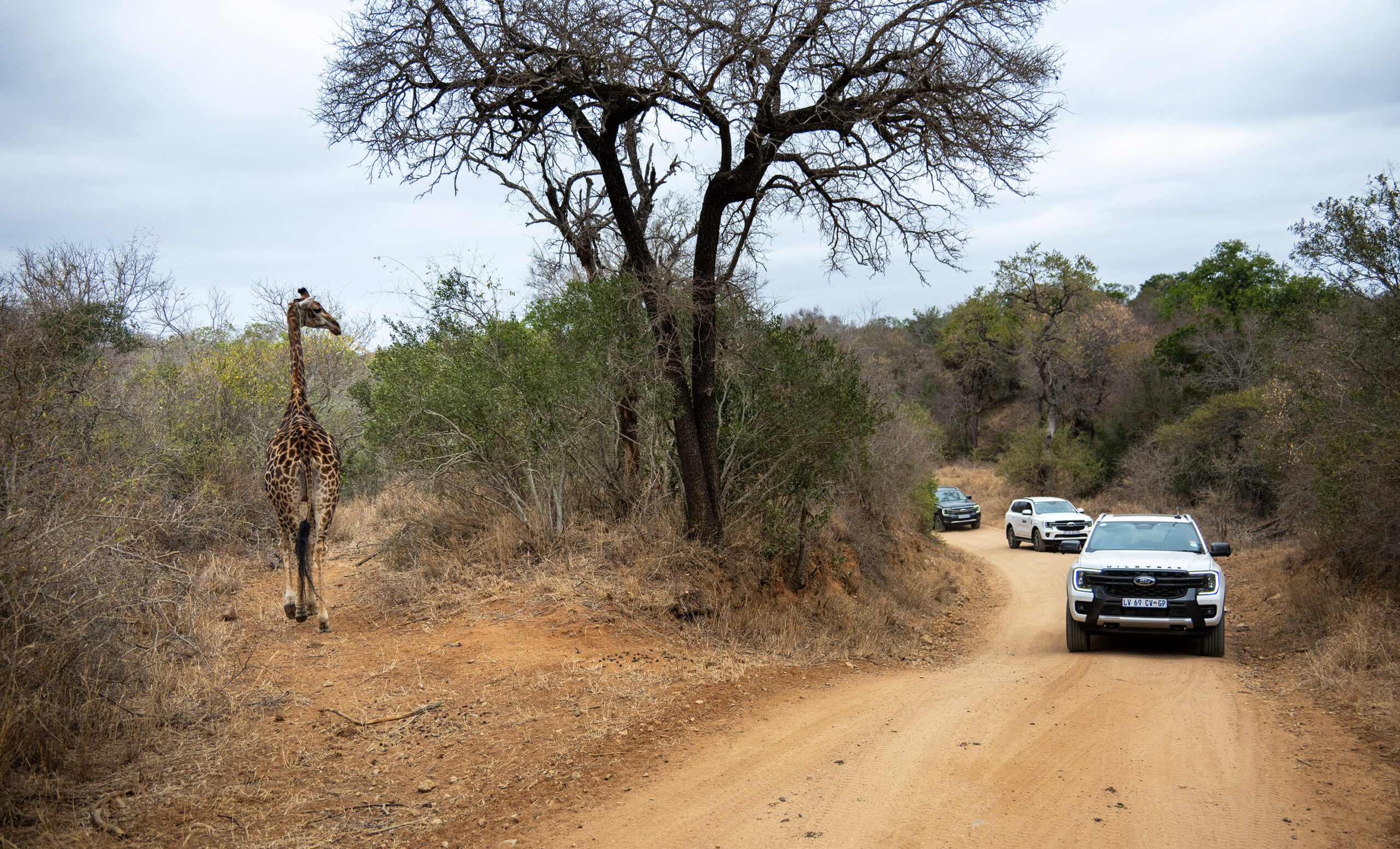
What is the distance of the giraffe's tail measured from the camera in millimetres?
8898

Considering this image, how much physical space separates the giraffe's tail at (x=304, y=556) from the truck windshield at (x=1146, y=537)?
9338mm

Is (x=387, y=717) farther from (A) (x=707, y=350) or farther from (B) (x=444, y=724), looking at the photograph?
(A) (x=707, y=350)

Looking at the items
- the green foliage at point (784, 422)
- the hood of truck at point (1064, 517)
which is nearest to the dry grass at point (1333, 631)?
the green foliage at point (784, 422)

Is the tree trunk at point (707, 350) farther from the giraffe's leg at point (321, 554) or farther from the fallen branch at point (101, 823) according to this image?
the fallen branch at point (101, 823)

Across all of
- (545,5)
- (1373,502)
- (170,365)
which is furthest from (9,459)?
(1373,502)

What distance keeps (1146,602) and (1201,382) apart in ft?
80.5

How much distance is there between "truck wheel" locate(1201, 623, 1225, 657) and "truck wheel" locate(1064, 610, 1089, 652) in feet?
4.26

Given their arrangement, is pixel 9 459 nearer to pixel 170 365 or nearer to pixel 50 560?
pixel 50 560

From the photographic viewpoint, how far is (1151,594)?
9.91m

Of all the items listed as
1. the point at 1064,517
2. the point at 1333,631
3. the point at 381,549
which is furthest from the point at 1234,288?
the point at 381,549

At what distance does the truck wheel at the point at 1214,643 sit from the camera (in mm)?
10109

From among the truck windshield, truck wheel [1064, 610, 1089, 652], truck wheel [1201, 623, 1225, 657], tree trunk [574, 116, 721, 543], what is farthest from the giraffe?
truck wheel [1201, 623, 1225, 657]

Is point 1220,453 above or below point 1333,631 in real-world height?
above

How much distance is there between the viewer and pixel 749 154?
10430mm
